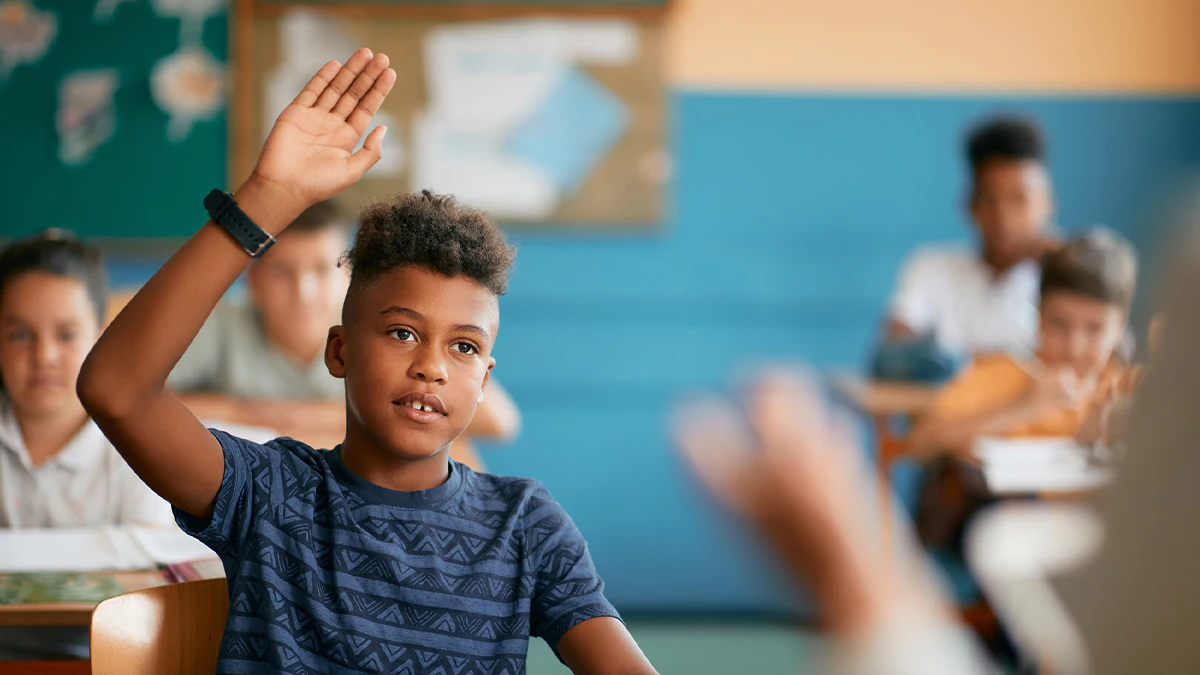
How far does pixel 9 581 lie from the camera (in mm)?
1382

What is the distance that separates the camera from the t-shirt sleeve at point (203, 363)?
2.62 meters

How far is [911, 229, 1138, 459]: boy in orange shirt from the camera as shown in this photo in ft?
8.93

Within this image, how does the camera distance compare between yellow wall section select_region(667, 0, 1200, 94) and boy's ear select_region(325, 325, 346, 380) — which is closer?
boy's ear select_region(325, 325, 346, 380)

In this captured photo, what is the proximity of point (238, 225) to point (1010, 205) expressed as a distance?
9.15 ft

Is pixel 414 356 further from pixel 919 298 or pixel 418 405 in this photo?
pixel 919 298

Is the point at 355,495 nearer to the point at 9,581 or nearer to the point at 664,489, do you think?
the point at 9,581

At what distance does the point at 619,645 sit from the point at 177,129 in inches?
122

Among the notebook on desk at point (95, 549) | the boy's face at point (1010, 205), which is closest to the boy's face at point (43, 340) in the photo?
the notebook on desk at point (95, 549)

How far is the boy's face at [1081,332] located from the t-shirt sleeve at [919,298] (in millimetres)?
685

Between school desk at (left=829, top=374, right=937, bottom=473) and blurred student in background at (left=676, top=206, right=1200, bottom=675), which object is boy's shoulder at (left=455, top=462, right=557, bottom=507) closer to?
blurred student in background at (left=676, top=206, right=1200, bottom=675)

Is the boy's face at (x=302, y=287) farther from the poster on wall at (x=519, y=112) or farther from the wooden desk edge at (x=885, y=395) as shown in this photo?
the wooden desk edge at (x=885, y=395)

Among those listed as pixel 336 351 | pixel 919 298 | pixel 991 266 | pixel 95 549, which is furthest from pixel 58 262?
pixel 991 266

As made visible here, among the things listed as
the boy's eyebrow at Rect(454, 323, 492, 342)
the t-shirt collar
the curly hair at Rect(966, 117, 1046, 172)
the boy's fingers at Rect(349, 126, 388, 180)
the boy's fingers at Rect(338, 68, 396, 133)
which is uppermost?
the curly hair at Rect(966, 117, 1046, 172)

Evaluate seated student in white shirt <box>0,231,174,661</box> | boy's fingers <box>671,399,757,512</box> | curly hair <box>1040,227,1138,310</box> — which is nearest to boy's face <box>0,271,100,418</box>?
seated student in white shirt <box>0,231,174,661</box>
